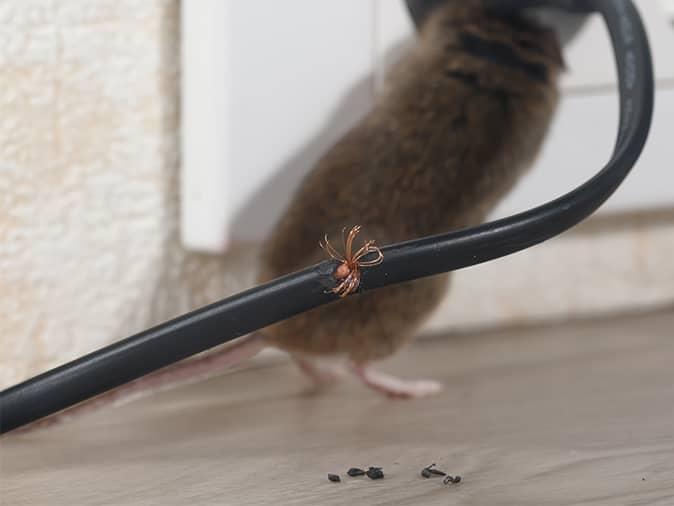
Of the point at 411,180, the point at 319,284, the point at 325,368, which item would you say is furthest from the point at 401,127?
the point at 319,284

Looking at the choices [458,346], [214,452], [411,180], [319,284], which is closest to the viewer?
[319,284]

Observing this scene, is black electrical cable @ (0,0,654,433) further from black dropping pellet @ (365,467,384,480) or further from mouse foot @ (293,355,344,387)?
mouse foot @ (293,355,344,387)

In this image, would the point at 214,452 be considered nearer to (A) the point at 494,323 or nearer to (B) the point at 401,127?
(B) the point at 401,127

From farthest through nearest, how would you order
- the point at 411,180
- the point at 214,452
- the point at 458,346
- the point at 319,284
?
the point at 458,346, the point at 411,180, the point at 214,452, the point at 319,284

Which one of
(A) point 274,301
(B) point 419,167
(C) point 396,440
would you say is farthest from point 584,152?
(A) point 274,301

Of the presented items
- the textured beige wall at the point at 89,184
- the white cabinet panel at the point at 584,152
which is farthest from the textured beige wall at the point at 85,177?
the white cabinet panel at the point at 584,152

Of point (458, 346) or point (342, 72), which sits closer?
point (342, 72)

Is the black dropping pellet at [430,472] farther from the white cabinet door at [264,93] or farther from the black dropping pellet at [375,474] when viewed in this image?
the white cabinet door at [264,93]
